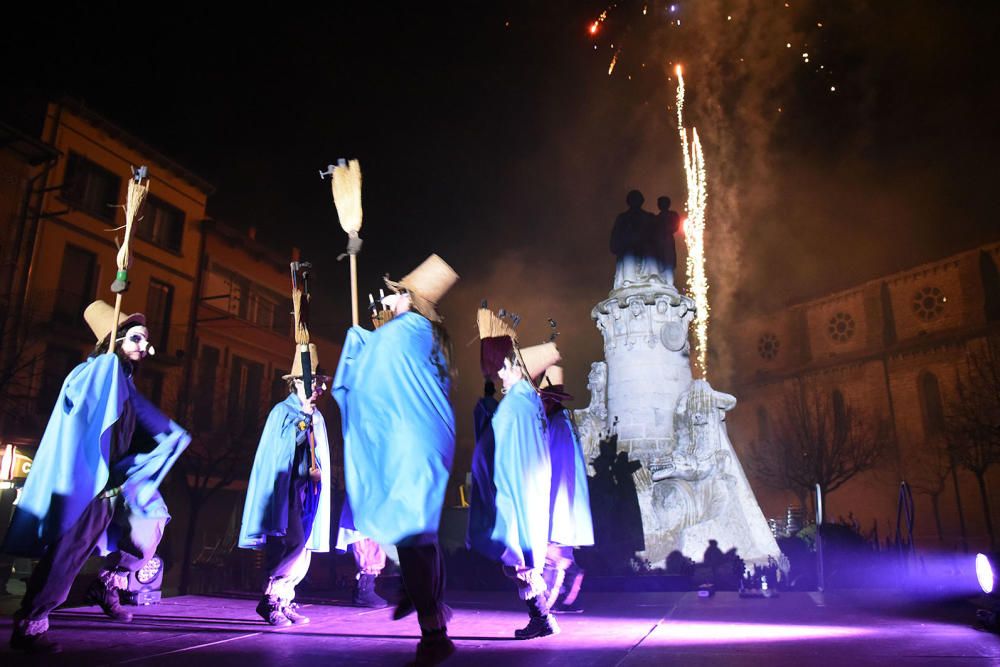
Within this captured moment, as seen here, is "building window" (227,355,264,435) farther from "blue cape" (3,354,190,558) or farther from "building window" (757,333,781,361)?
"building window" (757,333,781,361)

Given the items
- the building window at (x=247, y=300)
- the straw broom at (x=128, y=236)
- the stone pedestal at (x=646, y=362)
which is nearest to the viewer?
the straw broom at (x=128, y=236)

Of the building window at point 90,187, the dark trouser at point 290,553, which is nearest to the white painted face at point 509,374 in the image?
the dark trouser at point 290,553

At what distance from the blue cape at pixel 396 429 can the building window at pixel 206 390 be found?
68.5ft

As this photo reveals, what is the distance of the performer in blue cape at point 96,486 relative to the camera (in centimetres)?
385

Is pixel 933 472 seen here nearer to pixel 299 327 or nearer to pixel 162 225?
pixel 162 225

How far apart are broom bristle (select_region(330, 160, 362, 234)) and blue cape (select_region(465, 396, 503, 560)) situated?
65.6 inches

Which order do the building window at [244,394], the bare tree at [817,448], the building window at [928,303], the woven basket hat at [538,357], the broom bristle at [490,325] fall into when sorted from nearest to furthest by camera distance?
1. the broom bristle at [490,325]
2. the woven basket hat at [538,357]
3. the building window at [244,394]
4. the bare tree at [817,448]
5. the building window at [928,303]

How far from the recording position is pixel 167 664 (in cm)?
317

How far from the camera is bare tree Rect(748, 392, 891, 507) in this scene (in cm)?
2917

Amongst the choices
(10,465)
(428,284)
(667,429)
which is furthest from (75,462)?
(667,429)

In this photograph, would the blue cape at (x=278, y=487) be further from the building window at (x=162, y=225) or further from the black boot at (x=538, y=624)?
the building window at (x=162, y=225)

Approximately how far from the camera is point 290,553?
5223mm

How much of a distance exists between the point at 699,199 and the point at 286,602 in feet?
82.7

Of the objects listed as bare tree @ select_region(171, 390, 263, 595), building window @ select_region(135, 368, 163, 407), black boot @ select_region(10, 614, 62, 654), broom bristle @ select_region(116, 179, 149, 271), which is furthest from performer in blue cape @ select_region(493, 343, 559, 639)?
building window @ select_region(135, 368, 163, 407)
